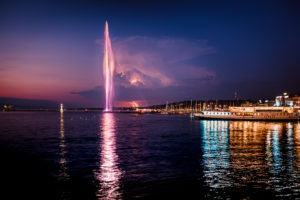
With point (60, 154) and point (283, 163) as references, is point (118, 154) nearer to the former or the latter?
point (60, 154)

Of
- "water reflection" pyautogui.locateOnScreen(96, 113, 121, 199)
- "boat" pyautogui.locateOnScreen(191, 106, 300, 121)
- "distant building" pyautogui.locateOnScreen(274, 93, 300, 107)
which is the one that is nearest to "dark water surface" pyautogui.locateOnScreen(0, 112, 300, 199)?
"water reflection" pyautogui.locateOnScreen(96, 113, 121, 199)

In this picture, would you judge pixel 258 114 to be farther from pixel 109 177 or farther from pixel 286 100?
pixel 109 177

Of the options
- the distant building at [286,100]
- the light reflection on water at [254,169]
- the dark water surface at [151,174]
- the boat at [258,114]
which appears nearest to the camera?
the dark water surface at [151,174]

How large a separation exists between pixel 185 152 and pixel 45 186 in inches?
701

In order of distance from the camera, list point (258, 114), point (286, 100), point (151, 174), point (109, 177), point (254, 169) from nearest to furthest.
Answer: point (109, 177), point (151, 174), point (254, 169), point (258, 114), point (286, 100)

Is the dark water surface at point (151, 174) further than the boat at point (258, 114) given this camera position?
No

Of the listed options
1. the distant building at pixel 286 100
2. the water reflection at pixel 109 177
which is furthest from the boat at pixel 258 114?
the water reflection at pixel 109 177

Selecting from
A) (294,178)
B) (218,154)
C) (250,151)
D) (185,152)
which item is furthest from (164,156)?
(294,178)

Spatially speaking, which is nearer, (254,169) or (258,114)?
(254,169)

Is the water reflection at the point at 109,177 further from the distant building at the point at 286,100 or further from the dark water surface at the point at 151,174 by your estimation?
the distant building at the point at 286,100

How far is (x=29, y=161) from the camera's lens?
83.4 ft

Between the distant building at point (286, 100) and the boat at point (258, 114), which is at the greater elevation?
the distant building at point (286, 100)

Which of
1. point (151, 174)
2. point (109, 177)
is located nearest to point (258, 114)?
point (151, 174)

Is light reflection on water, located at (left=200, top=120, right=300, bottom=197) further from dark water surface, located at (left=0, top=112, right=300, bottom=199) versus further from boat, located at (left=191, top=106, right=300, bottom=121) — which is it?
boat, located at (left=191, top=106, right=300, bottom=121)
